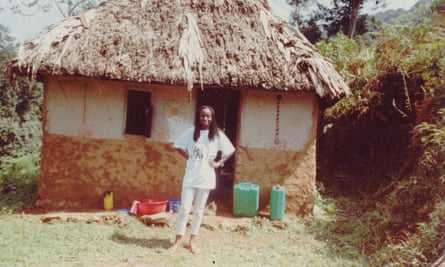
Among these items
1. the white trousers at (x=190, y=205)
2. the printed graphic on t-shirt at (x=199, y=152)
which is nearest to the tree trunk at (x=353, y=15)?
the printed graphic on t-shirt at (x=199, y=152)

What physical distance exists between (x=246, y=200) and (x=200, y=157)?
185 cm

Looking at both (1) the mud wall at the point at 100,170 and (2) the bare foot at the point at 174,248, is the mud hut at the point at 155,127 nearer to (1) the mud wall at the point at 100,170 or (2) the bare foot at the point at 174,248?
(1) the mud wall at the point at 100,170

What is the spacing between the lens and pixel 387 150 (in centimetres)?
793

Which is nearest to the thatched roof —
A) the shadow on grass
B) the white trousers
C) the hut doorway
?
the hut doorway

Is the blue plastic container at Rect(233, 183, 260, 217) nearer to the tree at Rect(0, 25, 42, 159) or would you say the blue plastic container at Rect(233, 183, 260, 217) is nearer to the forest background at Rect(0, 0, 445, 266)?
the forest background at Rect(0, 0, 445, 266)

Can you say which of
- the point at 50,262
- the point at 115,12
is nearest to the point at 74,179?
the point at 50,262

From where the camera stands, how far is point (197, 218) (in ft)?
14.0

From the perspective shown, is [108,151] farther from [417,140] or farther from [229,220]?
[417,140]

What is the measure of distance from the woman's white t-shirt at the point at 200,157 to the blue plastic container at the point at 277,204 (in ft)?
5.57

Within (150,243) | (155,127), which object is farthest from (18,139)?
(150,243)

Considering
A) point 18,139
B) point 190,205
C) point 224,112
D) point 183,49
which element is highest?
point 183,49

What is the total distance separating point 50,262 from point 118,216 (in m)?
1.57

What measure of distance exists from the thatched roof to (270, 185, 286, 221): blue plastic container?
1704mm

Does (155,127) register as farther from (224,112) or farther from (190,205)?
(224,112)
